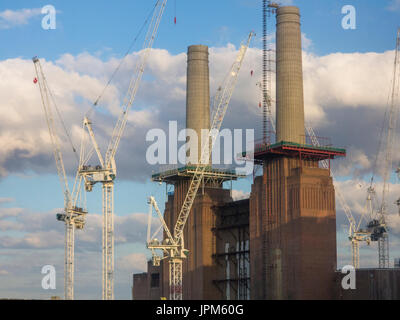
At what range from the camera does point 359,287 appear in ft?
643

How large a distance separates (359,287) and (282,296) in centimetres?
1571

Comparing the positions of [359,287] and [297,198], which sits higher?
[297,198]
